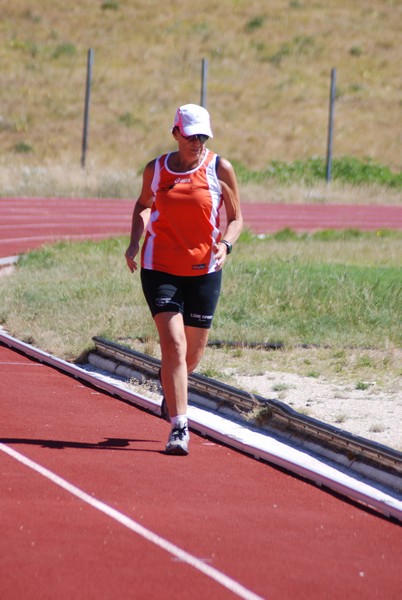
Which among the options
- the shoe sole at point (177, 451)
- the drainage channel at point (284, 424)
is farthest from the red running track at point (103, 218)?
the shoe sole at point (177, 451)

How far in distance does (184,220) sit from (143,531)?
237 centimetres

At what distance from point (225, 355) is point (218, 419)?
2.70 meters

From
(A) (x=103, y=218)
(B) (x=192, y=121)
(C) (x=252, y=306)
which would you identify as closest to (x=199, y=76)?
(A) (x=103, y=218)

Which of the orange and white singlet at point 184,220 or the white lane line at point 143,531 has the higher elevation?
the orange and white singlet at point 184,220

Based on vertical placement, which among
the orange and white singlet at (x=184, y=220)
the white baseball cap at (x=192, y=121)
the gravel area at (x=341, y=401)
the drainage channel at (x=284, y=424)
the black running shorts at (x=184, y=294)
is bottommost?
the gravel area at (x=341, y=401)

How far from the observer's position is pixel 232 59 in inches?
2579

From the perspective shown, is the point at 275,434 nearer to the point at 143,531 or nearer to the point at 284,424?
the point at 284,424

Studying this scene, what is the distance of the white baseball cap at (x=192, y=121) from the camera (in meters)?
7.88

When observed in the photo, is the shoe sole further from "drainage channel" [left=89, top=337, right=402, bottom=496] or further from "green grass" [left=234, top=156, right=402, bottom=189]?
"green grass" [left=234, top=156, right=402, bottom=189]

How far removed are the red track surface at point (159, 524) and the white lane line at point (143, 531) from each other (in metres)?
0.02

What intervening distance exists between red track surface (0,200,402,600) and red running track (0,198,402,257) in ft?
46.5

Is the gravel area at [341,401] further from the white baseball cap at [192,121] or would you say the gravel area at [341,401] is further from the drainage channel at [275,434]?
the white baseball cap at [192,121]

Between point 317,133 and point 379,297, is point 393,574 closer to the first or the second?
point 379,297

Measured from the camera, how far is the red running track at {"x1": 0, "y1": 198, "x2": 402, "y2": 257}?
83.7ft
